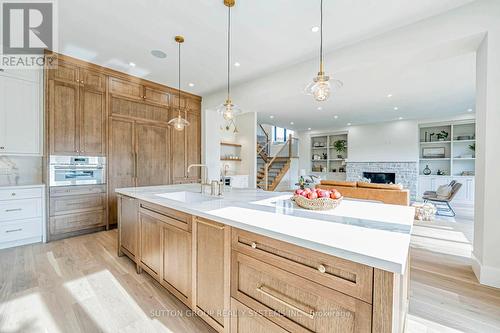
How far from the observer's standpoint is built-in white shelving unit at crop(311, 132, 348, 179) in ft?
31.4

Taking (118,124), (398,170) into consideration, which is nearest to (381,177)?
(398,170)

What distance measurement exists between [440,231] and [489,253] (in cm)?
199

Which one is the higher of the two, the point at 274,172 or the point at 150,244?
the point at 274,172

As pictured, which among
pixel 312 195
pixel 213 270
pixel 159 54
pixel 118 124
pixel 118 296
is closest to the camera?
pixel 213 270

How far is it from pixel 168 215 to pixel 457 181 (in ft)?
28.1

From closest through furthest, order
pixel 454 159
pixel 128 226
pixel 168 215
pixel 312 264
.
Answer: pixel 312 264, pixel 168 215, pixel 128 226, pixel 454 159

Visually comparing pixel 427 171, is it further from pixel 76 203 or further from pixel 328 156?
pixel 76 203

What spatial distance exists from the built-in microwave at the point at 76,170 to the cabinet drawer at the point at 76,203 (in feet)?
0.78

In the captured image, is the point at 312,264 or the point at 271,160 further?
the point at 271,160

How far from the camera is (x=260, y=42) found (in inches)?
119

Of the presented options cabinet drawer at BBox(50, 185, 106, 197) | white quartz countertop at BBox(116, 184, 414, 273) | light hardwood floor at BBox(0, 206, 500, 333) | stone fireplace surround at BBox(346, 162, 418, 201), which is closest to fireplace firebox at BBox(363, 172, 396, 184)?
stone fireplace surround at BBox(346, 162, 418, 201)

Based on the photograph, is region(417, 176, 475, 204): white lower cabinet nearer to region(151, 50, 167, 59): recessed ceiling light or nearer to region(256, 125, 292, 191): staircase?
region(256, 125, 292, 191): staircase

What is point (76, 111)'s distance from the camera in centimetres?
353
